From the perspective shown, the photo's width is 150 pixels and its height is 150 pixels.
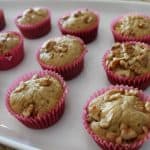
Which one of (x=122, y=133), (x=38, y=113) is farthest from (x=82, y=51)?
(x=122, y=133)

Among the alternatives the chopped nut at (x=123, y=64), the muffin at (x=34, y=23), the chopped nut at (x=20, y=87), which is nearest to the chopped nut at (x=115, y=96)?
the chopped nut at (x=123, y=64)

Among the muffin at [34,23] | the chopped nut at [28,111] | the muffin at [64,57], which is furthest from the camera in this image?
the muffin at [34,23]

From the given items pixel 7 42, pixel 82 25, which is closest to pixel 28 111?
pixel 7 42

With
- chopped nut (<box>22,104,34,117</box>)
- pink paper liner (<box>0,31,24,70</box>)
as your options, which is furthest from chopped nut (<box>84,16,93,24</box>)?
chopped nut (<box>22,104,34,117</box>)

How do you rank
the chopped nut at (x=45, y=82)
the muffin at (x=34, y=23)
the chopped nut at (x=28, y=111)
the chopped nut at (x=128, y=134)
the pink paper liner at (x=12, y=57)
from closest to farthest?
1. the chopped nut at (x=128, y=134)
2. the chopped nut at (x=28, y=111)
3. the chopped nut at (x=45, y=82)
4. the pink paper liner at (x=12, y=57)
5. the muffin at (x=34, y=23)

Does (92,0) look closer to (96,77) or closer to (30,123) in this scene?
(96,77)

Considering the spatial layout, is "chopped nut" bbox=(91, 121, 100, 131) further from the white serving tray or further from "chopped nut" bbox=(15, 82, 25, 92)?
"chopped nut" bbox=(15, 82, 25, 92)

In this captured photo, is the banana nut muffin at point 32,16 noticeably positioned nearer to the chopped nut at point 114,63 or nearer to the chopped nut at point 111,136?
the chopped nut at point 114,63
